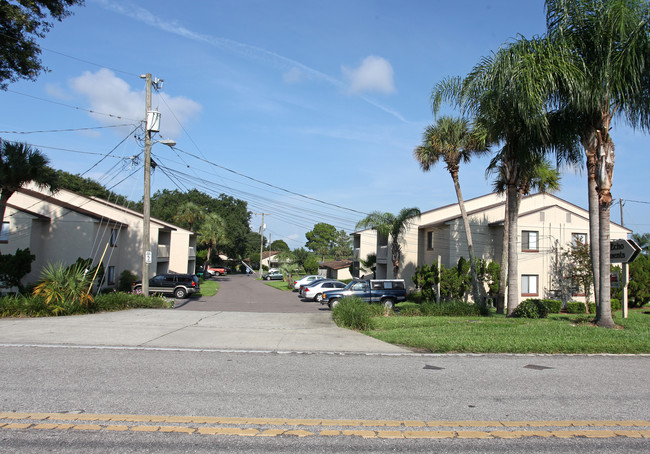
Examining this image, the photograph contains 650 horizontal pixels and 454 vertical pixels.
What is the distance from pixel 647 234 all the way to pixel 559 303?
3803cm

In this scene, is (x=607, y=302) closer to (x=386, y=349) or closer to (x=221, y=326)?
(x=386, y=349)

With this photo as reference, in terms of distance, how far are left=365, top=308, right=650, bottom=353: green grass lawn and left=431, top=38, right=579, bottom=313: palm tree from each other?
4.56 m

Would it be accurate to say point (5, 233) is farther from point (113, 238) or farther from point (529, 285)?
point (529, 285)

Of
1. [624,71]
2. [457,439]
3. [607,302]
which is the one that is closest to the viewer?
[457,439]

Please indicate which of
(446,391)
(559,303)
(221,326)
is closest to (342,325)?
(221,326)

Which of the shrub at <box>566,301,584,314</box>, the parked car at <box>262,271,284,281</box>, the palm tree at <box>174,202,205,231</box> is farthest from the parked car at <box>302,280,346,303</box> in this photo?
the parked car at <box>262,271,284,281</box>

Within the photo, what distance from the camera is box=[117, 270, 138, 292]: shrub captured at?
32062 mm

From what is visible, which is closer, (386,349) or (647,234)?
(386,349)

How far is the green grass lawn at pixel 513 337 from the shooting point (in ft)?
31.8

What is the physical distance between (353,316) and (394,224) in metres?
22.3

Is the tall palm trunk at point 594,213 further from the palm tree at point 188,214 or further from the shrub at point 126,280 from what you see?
the palm tree at point 188,214

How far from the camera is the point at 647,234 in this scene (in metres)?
55.4

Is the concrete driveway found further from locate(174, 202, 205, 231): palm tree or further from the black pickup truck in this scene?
locate(174, 202, 205, 231): palm tree

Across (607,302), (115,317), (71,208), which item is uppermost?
(71,208)
